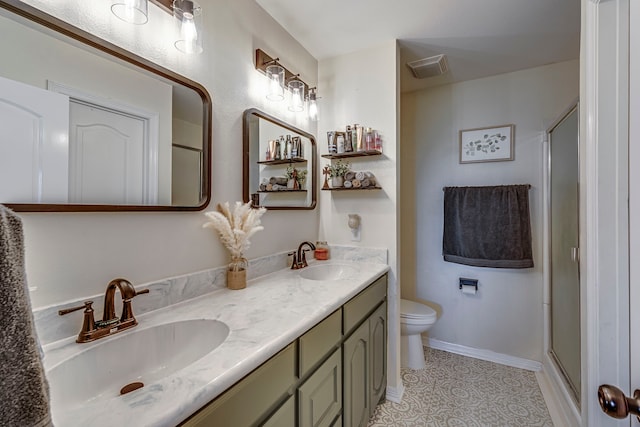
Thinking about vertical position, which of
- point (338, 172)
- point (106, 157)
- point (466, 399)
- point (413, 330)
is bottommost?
point (466, 399)

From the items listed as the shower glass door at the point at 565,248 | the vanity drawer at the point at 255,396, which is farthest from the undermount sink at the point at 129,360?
the shower glass door at the point at 565,248

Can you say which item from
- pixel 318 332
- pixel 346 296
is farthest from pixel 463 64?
pixel 318 332

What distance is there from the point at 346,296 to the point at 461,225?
150 cm

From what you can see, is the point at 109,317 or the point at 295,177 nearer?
the point at 109,317

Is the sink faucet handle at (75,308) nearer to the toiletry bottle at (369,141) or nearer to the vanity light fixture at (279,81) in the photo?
the vanity light fixture at (279,81)

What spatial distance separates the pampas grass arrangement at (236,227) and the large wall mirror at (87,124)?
12cm

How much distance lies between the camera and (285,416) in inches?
32.6

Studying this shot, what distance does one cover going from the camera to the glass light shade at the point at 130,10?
0.92m

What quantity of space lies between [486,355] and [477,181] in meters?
1.42

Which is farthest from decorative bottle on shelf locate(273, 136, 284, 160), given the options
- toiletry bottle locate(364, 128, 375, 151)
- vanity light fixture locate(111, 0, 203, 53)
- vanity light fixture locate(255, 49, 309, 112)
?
vanity light fixture locate(111, 0, 203, 53)

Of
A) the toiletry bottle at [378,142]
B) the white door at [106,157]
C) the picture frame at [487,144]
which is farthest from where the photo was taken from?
the picture frame at [487,144]

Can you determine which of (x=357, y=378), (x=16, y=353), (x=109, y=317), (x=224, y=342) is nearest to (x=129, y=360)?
(x=109, y=317)

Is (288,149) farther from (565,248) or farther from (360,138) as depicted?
(565,248)

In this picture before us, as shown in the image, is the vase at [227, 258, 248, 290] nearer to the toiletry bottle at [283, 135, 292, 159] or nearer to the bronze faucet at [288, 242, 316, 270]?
the bronze faucet at [288, 242, 316, 270]
